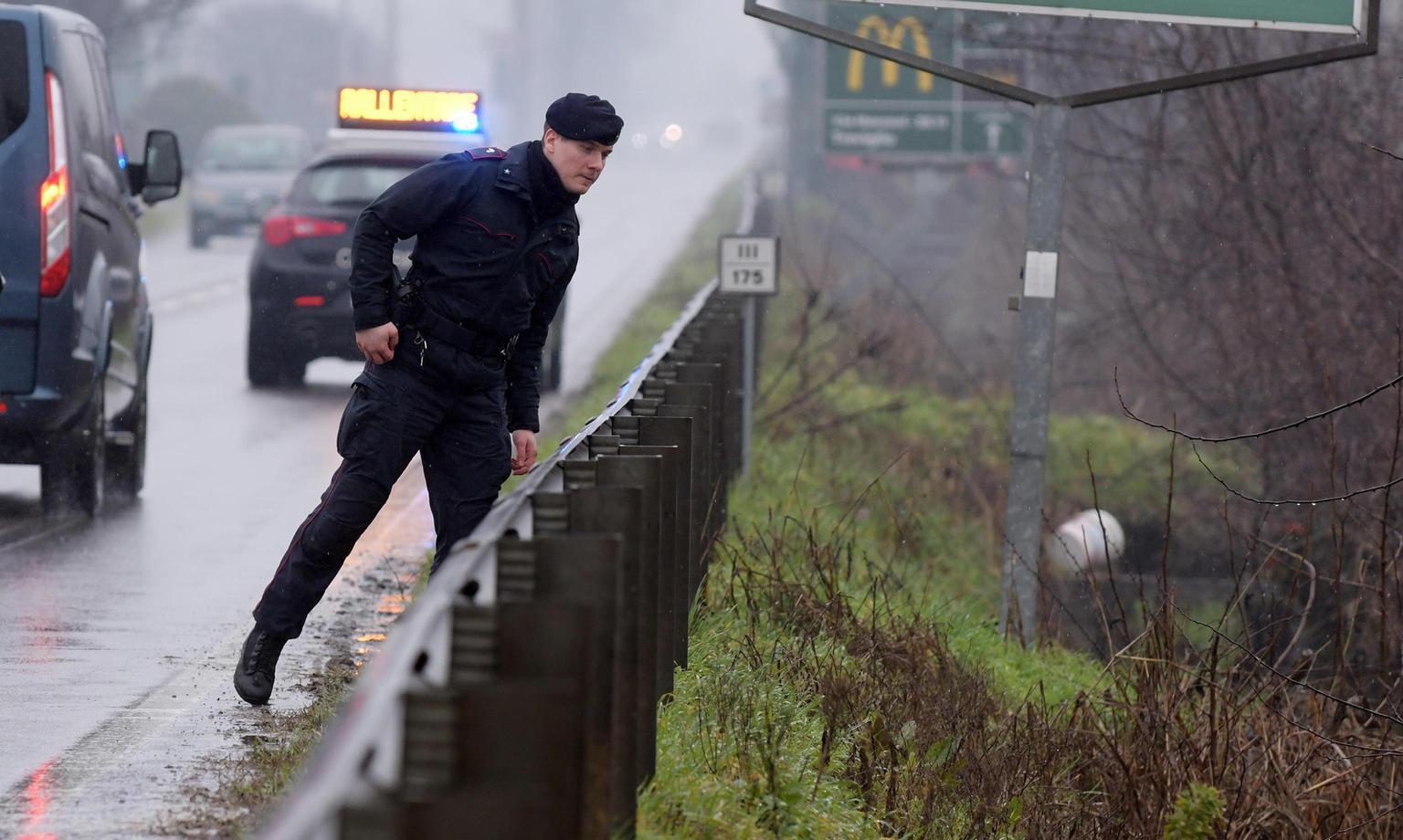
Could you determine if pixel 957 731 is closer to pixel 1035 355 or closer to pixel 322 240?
pixel 1035 355

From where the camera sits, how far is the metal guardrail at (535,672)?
2887 millimetres

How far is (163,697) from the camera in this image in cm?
666

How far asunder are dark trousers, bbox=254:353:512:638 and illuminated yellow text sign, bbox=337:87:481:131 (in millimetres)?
9437

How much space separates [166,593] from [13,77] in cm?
238

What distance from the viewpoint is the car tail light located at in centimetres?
1571

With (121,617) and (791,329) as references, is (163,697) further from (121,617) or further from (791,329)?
(791,329)

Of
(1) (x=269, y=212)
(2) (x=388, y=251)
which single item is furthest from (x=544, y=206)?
(1) (x=269, y=212)

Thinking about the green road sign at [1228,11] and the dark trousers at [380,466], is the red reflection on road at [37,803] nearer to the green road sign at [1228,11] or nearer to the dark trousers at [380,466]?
the dark trousers at [380,466]

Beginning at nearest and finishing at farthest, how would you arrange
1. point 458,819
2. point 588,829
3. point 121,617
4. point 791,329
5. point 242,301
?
point 458,819 < point 588,829 < point 121,617 < point 791,329 < point 242,301

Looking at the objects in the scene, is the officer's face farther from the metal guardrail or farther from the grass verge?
the grass verge

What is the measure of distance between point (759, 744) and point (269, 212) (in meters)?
10.9

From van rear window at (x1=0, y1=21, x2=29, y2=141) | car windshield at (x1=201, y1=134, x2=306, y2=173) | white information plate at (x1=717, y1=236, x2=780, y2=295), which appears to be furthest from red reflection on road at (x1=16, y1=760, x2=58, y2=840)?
car windshield at (x1=201, y1=134, x2=306, y2=173)

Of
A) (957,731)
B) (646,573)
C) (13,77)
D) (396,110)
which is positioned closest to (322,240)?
(396,110)

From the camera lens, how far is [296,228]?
1577 cm
